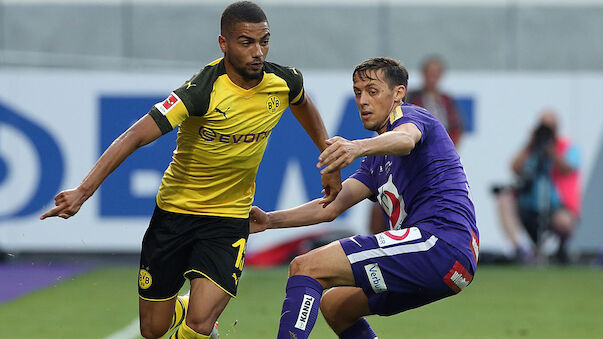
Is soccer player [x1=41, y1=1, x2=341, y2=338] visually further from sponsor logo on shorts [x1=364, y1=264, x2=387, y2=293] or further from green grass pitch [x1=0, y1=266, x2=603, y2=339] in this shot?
green grass pitch [x1=0, y1=266, x2=603, y2=339]

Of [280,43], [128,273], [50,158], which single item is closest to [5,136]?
[50,158]

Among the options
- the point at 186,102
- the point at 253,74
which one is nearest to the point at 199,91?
the point at 186,102

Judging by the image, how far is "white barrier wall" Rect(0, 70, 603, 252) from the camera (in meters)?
13.1

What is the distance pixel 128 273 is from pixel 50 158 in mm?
1941

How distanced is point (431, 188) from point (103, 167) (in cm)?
178

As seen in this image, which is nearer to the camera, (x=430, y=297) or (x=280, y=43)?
(x=430, y=297)

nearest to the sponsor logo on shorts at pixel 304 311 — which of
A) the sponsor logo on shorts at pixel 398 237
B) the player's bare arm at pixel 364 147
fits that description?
the sponsor logo on shorts at pixel 398 237

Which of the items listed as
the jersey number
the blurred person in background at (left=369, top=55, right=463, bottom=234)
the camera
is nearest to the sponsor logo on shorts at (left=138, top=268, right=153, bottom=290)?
the jersey number

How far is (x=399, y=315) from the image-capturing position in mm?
9305

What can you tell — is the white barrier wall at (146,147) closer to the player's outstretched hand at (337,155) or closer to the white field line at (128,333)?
the white field line at (128,333)

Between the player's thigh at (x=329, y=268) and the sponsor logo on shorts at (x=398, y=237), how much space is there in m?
0.22

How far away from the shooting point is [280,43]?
17.1 meters

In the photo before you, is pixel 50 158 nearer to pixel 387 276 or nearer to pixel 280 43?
pixel 280 43

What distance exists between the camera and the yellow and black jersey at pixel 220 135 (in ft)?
19.1
